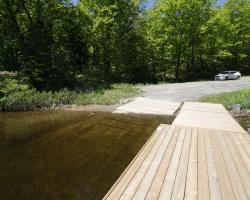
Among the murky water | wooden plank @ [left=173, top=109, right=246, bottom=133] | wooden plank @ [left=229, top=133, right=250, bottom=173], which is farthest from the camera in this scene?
wooden plank @ [left=173, top=109, right=246, bottom=133]

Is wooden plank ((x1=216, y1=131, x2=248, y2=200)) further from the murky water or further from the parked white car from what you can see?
the parked white car

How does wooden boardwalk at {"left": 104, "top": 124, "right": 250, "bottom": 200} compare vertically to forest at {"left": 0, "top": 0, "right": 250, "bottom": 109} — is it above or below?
below

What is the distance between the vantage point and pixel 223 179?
370 centimetres

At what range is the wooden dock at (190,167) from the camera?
331 cm

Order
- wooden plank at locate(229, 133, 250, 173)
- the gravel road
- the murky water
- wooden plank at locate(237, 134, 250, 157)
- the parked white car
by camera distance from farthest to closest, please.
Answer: the parked white car → the gravel road → wooden plank at locate(237, 134, 250, 157) → the murky water → wooden plank at locate(229, 133, 250, 173)

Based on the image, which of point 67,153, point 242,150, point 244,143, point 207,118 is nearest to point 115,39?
point 207,118

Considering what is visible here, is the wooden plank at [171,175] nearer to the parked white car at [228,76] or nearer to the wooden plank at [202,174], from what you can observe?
the wooden plank at [202,174]

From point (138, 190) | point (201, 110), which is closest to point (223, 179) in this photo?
point (138, 190)

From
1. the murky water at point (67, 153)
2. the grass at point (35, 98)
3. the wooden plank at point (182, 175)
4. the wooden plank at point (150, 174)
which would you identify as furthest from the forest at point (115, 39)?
the wooden plank at point (182, 175)

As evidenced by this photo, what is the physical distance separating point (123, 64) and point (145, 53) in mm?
4151

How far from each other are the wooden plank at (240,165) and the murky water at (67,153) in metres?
2.74

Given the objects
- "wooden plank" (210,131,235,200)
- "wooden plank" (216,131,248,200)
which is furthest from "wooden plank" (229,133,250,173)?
"wooden plank" (210,131,235,200)

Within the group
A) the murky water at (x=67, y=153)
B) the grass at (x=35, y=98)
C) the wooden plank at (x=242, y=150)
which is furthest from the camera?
the grass at (x=35, y=98)

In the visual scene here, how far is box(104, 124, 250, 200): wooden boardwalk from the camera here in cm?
330
